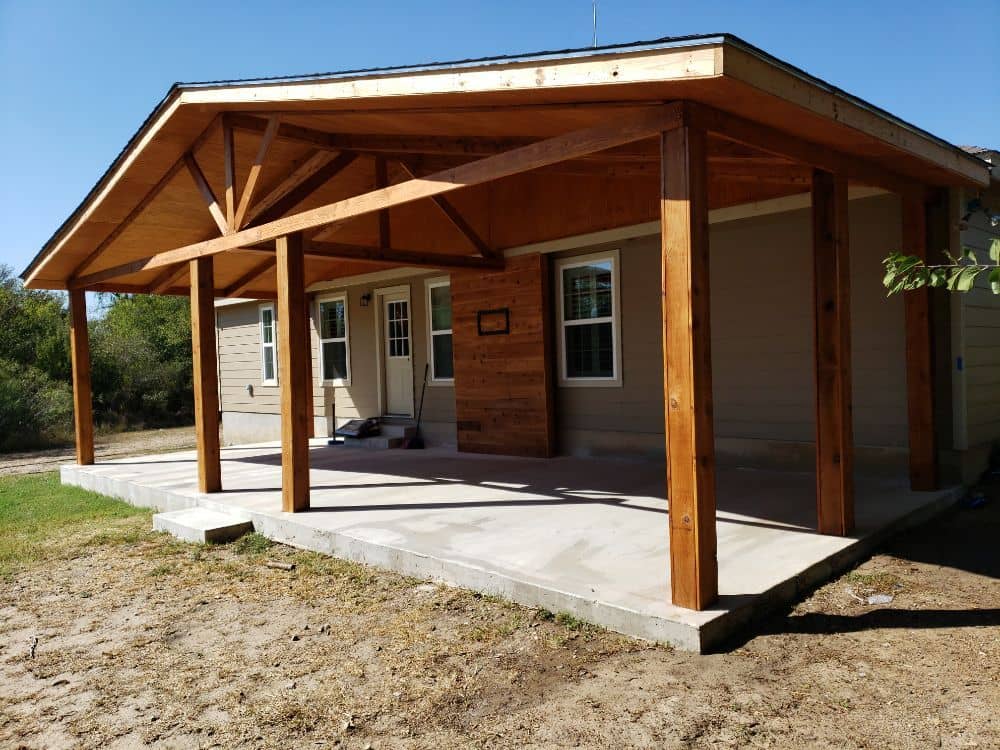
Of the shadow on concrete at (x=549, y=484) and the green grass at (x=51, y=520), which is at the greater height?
the shadow on concrete at (x=549, y=484)

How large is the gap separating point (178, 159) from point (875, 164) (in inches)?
233

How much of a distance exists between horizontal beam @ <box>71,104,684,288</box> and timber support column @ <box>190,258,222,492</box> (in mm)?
276

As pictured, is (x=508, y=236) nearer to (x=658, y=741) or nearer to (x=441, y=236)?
(x=441, y=236)

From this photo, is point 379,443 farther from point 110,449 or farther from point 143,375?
point 143,375

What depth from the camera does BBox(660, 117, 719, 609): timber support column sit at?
3242 mm

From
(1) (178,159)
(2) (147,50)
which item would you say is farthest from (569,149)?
(2) (147,50)

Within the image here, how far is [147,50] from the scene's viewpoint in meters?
9.88

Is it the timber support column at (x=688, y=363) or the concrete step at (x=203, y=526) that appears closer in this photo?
the timber support column at (x=688, y=363)

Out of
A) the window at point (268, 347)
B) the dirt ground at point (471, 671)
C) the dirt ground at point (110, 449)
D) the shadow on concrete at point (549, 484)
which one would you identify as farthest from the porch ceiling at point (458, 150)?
the dirt ground at point (110, 449)

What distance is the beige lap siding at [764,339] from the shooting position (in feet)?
19.8

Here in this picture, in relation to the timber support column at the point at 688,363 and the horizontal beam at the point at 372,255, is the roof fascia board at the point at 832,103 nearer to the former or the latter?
the timber support column at the point at 688,363

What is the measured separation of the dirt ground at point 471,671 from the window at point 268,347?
9.00 m

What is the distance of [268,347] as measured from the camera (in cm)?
1338

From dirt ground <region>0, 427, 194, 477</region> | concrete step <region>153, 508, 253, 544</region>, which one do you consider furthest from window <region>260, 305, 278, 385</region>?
concrete step <region>153, 508, 253, 544</region>
